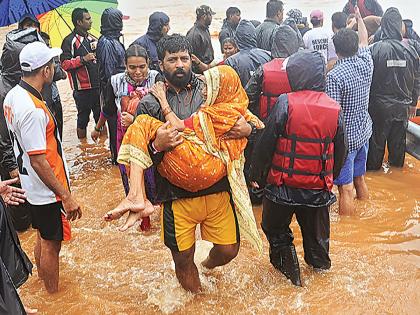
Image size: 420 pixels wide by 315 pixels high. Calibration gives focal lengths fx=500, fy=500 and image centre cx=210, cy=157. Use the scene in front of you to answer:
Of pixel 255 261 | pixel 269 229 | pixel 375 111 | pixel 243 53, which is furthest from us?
pixel 375 111

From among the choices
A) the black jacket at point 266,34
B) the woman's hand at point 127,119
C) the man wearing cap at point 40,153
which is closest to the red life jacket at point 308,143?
the woman's hand at point 127,119

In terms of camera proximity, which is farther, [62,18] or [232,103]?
[62,18]

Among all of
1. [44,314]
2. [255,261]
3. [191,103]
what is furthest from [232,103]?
[44,314]

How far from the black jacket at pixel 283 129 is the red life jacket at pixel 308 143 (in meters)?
0.04

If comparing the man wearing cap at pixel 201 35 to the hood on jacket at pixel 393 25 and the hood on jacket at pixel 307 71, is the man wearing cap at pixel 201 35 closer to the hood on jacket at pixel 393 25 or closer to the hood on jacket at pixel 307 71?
the hood on jacket at pixel 393 25

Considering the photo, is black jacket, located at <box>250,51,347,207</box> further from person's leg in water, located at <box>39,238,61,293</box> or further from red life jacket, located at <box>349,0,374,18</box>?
red life jacket, located at <box>349,0,374,18</box>

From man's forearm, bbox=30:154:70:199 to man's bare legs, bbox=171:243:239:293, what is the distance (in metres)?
0.91

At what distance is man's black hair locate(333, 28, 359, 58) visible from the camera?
4.70 meters

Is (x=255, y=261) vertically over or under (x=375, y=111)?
under

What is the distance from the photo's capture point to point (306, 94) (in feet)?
11.7

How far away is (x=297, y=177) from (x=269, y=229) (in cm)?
57

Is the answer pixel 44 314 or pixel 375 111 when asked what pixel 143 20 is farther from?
pixel 44 314

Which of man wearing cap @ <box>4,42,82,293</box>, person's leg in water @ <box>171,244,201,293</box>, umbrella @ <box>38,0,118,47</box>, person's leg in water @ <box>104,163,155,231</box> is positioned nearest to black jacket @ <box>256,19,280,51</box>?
umbrella @ <box>38,0,118,47</box>

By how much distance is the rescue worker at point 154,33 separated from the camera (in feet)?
21.4
